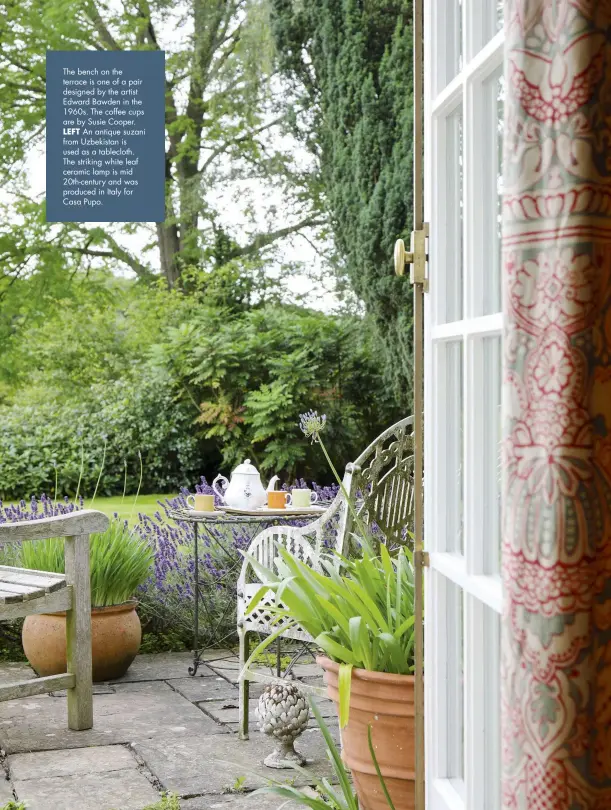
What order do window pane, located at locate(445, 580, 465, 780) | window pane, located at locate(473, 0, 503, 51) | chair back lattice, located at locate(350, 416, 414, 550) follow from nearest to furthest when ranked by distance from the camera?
window pane, located at locate(473, 0, 503, 51) < window pane, located at locate(445, 580, 465, 780) < chair back lattice, located at locate(350, 416, 414, 550)

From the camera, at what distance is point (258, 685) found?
3.63 metres

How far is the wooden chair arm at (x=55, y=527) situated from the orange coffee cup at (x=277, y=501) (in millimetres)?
791

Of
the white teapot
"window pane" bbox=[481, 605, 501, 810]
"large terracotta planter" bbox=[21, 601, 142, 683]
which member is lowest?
"large terracotta planter" bbox=[21, 601, 142, 683]

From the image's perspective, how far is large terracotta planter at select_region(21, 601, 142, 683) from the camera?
357 cm

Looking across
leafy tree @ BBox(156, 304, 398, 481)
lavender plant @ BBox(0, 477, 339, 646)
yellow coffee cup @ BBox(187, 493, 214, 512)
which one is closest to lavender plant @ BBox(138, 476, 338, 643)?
lavender plant @ BBox(0, 477, 339, 646)

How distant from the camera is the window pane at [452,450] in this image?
1.59 m

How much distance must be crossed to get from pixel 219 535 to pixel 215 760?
1.88 metres

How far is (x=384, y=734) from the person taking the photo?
6.35ft

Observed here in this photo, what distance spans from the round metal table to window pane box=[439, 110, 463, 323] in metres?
2.07

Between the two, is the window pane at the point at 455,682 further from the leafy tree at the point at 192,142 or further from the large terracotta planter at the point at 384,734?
the leafy tree at the point at 192,142

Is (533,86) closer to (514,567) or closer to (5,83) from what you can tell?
(514,567)

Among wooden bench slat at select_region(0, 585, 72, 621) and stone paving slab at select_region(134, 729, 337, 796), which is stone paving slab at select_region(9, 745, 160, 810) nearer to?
stone paving slab at select_region(134, 729, 337, 796)

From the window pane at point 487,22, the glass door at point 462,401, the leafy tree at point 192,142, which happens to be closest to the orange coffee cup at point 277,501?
the glass door at point 462,401

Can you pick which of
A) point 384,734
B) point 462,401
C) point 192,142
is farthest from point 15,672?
point 192,142
